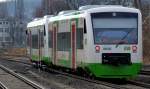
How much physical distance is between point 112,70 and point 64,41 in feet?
19.0

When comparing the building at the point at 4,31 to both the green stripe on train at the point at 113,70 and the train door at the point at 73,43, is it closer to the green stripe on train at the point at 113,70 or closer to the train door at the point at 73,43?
the train door at the point at 73,43

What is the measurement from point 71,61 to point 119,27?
4.24 metres

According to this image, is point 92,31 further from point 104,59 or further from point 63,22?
point 63,22

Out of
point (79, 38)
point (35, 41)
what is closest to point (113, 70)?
point (79, 38)

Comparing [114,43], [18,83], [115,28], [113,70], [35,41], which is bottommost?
[18,83]

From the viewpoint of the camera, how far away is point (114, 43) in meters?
21.3

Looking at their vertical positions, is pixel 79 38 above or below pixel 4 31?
below

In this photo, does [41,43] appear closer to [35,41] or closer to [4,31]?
[35,41]

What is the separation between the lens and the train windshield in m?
21.4

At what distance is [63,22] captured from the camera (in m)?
26.5

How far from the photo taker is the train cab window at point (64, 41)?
83.8 ft

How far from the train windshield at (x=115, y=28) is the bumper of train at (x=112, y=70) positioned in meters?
0.97

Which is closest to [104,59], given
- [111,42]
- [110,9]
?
[111,42]

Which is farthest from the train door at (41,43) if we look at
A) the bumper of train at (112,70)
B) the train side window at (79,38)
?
the bumper of train at (112,70)
